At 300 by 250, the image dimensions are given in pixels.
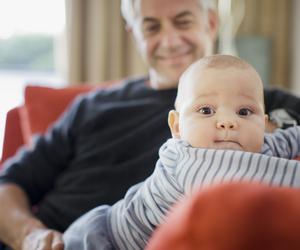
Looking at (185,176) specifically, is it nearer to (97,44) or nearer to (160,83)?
(160,83)

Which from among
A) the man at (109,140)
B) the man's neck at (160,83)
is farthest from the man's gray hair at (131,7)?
the man's neck at (160,83)

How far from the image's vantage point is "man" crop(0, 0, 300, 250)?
43.8 inches

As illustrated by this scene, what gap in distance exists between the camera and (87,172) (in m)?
1.18

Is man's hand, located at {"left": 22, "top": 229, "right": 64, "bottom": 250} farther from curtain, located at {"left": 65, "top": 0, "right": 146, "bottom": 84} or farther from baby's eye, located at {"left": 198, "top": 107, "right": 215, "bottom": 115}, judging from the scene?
curtain, located at {"left": 65, "top": 0, "right": 146, "bottom": 84}

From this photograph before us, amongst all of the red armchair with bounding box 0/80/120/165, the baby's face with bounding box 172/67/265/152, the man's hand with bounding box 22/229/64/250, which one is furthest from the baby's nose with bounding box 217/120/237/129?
the red armchair with bounding box 0/80/120/165

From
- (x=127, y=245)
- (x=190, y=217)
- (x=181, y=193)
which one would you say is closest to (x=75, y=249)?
(x=127, y=245)

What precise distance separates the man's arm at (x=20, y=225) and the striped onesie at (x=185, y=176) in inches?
7.7

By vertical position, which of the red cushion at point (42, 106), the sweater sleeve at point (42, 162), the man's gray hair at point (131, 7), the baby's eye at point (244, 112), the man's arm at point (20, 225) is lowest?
the man's arm at point (20, 225)

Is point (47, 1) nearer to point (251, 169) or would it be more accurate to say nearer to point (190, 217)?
point (251, 169)

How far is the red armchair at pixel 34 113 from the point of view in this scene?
1435 millimetres

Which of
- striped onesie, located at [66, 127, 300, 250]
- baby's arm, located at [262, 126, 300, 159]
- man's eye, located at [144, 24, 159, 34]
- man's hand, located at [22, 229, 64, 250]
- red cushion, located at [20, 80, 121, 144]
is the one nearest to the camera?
striped onesie, located at [66, 127, 300, 250]

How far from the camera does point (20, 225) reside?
1114 mm

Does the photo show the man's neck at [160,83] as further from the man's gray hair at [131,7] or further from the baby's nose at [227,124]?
the baby's nose at [227,124]

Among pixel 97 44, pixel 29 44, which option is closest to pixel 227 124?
pixel 97 44
